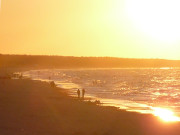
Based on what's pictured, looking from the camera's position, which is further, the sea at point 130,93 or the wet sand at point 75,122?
the sea at point 130,93

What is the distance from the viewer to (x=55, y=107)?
98.1 feet

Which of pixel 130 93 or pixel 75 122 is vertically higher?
pixel 130 93

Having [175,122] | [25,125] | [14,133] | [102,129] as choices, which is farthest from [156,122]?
[14,133]

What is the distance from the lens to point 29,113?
25312 millimetres

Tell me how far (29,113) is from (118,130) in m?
6.82

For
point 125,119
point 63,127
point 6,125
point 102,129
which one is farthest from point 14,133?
point 125,119

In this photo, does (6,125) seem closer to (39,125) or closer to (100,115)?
(39,125)

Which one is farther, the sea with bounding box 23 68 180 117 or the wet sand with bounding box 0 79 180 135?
the sea with bounding box 23 68 180 117

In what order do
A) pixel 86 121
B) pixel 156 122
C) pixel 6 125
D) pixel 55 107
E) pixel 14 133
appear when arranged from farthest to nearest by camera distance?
pixel 55 107 < pixel 156 122 < pixel 86 121 < pixel 6 125 < pixel 14 133

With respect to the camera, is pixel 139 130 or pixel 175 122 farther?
pixel 175 122

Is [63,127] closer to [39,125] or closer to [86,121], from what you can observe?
[39,125]

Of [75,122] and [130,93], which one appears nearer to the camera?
[75,122]

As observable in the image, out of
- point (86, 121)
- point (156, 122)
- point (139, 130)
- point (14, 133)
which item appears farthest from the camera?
point (156, 122)

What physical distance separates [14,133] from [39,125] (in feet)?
9.44
